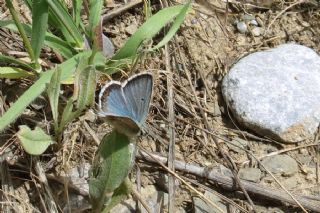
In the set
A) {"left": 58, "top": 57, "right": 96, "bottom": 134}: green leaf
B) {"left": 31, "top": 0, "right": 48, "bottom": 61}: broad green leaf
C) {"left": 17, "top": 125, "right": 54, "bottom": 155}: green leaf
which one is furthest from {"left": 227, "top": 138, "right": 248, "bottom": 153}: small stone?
{"left": 31, "top": 0, "right": 48, "bottom": 61}: broad green leaf

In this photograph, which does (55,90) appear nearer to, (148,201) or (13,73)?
(13,73)

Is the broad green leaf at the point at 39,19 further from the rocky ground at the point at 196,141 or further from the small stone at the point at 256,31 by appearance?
the small stone at the point at 256,31

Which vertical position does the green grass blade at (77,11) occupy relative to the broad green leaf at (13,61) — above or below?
above

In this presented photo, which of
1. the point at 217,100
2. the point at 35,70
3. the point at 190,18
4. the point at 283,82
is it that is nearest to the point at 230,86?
the point at 217,100

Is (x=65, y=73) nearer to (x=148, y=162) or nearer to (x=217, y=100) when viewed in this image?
(x=148, y=162)

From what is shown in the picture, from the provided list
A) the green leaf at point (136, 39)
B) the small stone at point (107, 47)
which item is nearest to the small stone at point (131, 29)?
the small stone at point (107, 47)

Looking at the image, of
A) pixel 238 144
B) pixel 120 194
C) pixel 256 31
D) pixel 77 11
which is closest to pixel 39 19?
pixel 77 11
